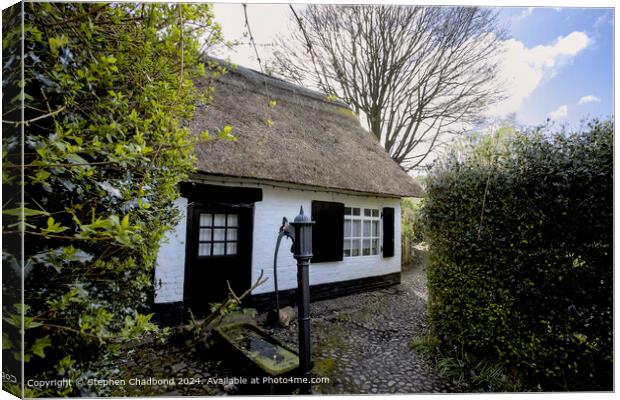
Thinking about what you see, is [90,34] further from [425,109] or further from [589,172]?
[425,109]

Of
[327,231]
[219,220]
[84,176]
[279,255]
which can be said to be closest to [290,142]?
[327,231]

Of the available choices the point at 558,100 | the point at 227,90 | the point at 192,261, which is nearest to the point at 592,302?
the point at 558,100

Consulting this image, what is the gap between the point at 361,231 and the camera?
7199 millimetres

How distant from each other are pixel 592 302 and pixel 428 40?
4209 millimetres

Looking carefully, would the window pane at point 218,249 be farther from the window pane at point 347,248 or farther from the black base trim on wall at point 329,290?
the window pane at point 347,248

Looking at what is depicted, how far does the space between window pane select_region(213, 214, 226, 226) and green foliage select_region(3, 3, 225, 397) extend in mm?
3234

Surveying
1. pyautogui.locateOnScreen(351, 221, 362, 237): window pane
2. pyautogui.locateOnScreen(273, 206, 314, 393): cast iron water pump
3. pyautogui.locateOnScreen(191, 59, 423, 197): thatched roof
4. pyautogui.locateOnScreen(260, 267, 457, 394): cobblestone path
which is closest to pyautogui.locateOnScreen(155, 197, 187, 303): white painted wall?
pyautogui.locateOnScreen(191, 59, 423, 197): thatched roof

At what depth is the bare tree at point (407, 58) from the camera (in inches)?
147

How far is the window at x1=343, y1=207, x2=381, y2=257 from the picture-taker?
691 centimetres

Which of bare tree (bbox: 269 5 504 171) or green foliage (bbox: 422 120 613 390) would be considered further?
bare tree (bbox: 269 5 504 171)

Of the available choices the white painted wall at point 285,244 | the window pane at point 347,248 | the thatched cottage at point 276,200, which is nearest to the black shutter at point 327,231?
the thatched cottage at point 276,200

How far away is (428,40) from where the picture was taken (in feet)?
16.3

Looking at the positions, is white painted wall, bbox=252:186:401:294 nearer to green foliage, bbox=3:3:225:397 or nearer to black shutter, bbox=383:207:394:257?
black shutter, bbox=383:207:394:257

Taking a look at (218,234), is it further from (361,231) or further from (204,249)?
(361,231)
